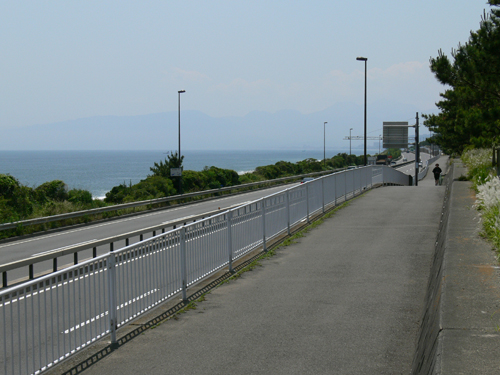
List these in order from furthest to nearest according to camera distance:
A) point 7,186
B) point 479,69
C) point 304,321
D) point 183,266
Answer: point 7,186 < point 479,69 < point 183,266 < point 304,321

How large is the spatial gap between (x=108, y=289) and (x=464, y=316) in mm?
3770

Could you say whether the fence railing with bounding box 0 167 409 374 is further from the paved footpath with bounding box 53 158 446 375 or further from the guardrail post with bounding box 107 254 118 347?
the paved footpath with bounding box 53 158 446 375

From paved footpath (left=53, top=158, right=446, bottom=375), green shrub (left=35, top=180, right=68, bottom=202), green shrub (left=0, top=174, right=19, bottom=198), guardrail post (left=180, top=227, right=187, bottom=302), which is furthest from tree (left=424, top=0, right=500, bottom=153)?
green shrub (left=35, top=180, right=68, bottom=202)

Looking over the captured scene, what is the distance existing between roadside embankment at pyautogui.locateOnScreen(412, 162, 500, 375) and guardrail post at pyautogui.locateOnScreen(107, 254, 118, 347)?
333cm

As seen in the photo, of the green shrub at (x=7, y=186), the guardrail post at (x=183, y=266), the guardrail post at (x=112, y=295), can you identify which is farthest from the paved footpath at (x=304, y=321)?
the green shrub at (x=7, y=186)

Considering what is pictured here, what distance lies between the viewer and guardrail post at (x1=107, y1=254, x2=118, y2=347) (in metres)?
6.19

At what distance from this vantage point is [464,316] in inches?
188

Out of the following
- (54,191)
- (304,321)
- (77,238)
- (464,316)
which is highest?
(464,316)

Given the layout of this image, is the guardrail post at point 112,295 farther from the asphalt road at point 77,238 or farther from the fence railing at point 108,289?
the asphalt road at point 77,238

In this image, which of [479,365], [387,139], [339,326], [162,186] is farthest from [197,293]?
[387,139]

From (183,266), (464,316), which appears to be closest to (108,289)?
(183,266)

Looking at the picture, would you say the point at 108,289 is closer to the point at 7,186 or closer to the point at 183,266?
the point at 183,266

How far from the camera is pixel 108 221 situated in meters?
27.6

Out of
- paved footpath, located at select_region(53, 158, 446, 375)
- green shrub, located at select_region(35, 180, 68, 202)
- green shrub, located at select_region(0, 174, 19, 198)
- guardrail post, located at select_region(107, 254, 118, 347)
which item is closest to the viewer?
paved footpath, located at select_region(53, 158, 446, 375)
